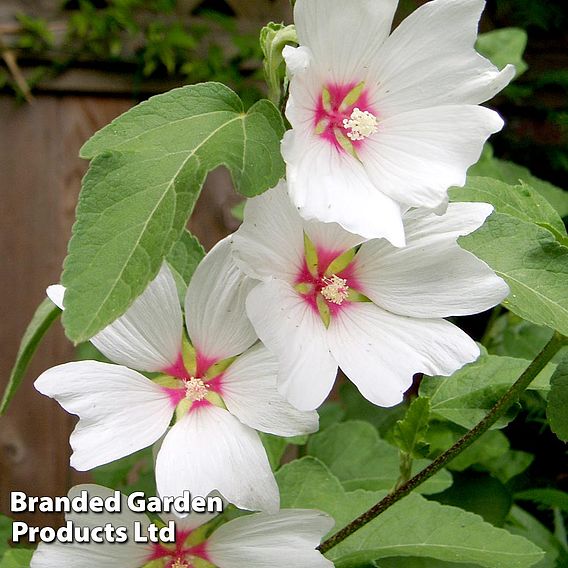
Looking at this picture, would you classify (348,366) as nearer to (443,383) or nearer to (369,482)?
(443,383)

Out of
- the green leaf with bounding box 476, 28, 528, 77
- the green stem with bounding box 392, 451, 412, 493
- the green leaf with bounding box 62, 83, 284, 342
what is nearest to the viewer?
the green leaf with bounding box 62, 83, 284, 342

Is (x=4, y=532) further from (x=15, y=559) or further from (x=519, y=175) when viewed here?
(x=519, y=175)

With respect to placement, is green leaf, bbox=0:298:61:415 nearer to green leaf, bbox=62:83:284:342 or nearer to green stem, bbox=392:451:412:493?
green leaf, bbox=62:83:284:342

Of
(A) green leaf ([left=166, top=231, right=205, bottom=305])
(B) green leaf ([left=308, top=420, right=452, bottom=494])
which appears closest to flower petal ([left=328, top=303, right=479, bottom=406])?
(A) green leaf ([left=166, top=231, right=205, bottom=305])

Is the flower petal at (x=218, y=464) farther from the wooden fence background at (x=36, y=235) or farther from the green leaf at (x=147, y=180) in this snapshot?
the wooden fence background at (x=36, y=235)

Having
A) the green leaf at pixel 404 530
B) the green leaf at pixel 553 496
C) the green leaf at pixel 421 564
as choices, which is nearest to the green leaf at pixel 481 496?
the green leaf at pixel 553 496

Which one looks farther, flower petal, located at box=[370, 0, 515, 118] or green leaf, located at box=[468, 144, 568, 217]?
green leaf, located at box=[468, 144, 568, 217]

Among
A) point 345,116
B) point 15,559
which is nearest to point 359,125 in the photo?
point 345,116

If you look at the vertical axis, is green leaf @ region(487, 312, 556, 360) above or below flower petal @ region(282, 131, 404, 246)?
above
